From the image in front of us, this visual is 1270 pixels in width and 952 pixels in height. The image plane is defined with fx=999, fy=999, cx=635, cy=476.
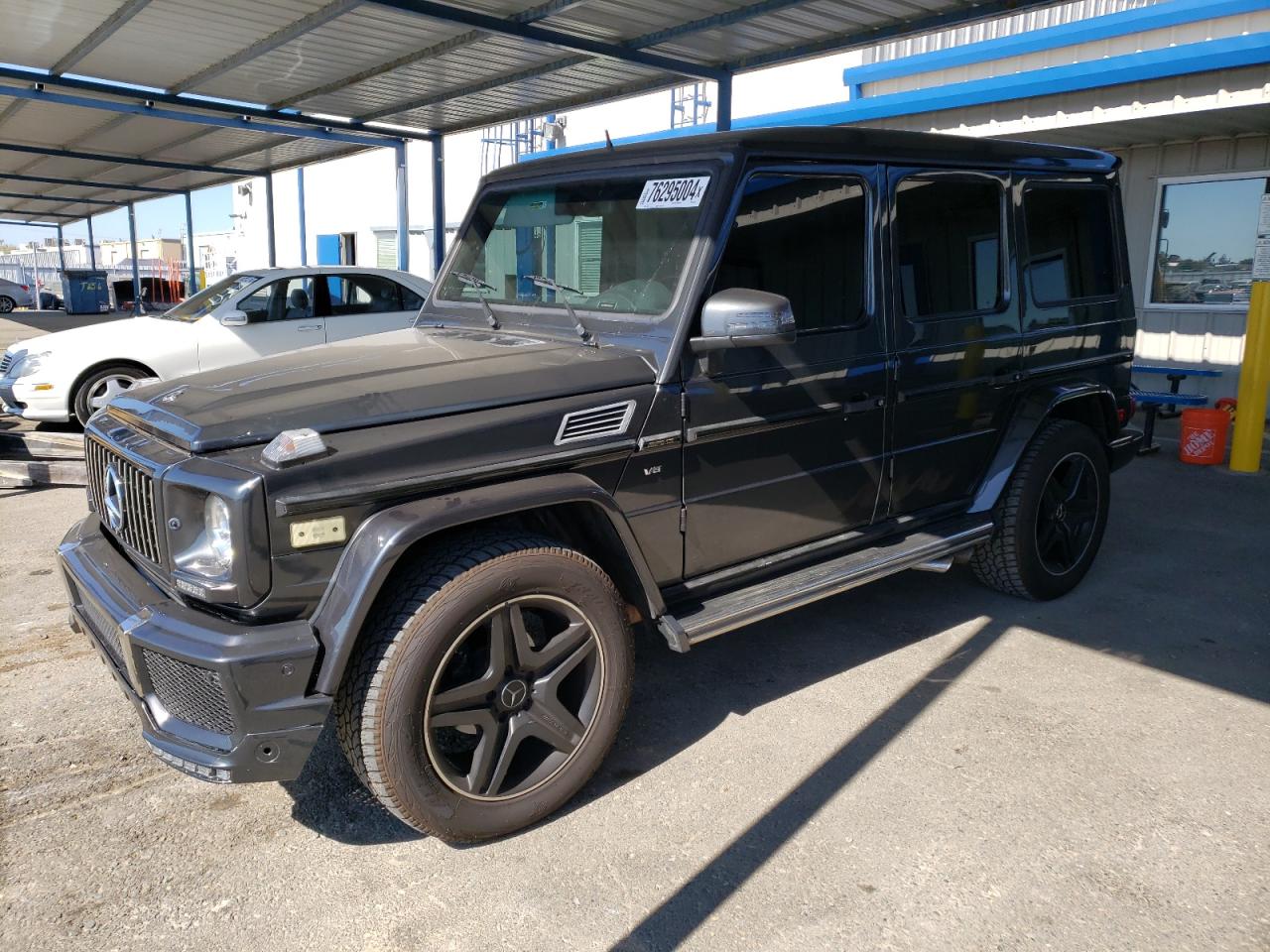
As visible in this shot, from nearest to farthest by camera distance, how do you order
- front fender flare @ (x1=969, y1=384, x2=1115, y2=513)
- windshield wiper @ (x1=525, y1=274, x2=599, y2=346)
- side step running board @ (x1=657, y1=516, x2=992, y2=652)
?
side step running board @ (x1=657, y1=516, x2=992, y2=652) → windshield wiper @ (x1=525, y1=274, x2=599, y2=346) → front fender flare @ (x1=969, y1=384, x2=1115, y2=513)

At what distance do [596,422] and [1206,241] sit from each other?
981cm

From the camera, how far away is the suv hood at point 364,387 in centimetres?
283

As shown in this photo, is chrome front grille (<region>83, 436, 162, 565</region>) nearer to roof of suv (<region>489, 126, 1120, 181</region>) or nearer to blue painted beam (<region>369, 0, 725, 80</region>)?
roof of suv (<region>489, 126, 1120, 181</region>)

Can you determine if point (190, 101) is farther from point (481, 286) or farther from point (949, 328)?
point (949, 328)

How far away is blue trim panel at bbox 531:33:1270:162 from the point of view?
7.96 m

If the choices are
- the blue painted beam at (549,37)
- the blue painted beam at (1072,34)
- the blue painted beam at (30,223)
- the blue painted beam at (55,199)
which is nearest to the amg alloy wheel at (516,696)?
the blue painted beam at (549,37)

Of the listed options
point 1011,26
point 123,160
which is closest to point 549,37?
point 1011,26

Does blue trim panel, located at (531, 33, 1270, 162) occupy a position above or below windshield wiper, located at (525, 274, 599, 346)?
above

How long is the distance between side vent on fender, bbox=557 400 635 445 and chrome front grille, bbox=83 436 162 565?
1189 millimetres

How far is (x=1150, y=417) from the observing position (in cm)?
847

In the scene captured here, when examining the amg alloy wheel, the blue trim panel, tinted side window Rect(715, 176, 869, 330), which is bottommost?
the amg alloy wheel

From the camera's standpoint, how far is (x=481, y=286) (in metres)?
4.23

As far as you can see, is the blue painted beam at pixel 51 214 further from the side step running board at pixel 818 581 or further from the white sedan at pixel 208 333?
the side step running board at pixel 818 581

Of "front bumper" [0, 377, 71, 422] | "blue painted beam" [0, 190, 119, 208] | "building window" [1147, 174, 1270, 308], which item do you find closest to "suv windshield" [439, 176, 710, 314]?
"front bumper" [0, 377, 71, 422]
